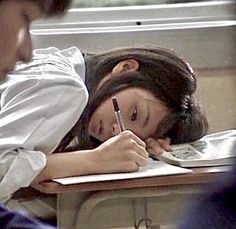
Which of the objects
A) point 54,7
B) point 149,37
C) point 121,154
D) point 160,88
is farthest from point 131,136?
point 54,7

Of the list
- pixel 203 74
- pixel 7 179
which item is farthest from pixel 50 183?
pixel 203 74

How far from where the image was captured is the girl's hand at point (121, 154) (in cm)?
150

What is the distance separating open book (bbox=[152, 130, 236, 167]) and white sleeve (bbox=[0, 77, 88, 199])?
0.82 ft

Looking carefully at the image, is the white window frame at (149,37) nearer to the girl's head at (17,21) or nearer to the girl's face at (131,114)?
the girl's face at (131,114)

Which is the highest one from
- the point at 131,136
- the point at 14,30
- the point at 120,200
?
the point at 14,30

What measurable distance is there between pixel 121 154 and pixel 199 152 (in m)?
0.24

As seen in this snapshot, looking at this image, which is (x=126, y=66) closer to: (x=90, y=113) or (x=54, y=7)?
(x=90, y=113)

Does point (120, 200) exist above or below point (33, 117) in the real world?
below

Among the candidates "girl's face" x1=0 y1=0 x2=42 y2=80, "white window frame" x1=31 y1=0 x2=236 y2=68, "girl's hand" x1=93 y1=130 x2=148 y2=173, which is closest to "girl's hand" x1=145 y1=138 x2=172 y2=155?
"girl's hand" x1=93 y1=130 x2=148 y2=173

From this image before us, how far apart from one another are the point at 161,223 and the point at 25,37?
3.37ft

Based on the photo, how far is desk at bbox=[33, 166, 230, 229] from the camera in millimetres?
1445

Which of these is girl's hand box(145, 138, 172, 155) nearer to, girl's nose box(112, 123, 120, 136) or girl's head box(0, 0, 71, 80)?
→ girl's nose box(112, 123, 120, 136)

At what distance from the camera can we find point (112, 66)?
5.87 feet

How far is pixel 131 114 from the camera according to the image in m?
1.68
